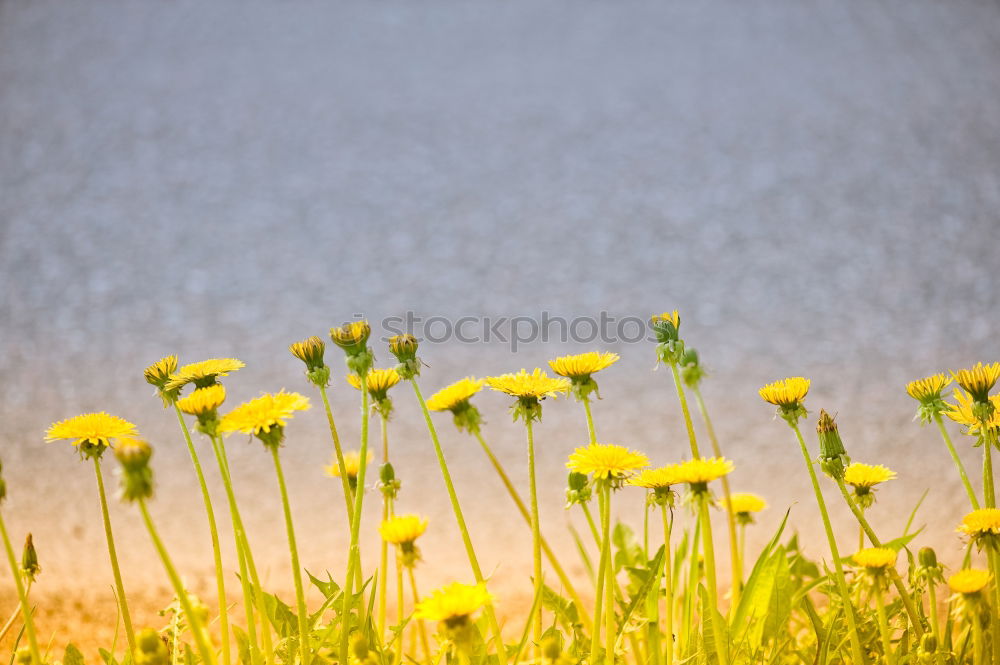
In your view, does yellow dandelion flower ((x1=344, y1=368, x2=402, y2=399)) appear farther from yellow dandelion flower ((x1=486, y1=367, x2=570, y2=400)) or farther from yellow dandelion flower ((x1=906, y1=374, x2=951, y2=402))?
yellow dandelion flower ((x1=906, y1=374, x2=951, y2=402))

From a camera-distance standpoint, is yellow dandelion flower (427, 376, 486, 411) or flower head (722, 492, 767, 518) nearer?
yellow dandelion flower (427, 376, 486, 411)

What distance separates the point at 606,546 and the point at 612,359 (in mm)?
102

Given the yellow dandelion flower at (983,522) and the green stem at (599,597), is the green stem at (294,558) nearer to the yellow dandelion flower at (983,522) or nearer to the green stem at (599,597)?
the green stem at (599,597)

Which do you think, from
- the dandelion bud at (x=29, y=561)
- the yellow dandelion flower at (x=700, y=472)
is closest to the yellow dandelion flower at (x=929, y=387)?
the yellow dandelion flower at (x=700, y=472)

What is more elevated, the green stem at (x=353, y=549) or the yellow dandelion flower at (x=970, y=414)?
the yellow dandelion flower at (x=970, y=414)

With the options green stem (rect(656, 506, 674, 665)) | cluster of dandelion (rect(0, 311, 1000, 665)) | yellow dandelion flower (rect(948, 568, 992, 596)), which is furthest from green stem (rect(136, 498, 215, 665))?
yellow dandelion flower (rect(948, 568, 992, 596))

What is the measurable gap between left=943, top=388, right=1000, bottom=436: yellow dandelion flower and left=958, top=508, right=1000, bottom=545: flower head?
0.05 meters

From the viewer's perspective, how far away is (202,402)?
1.15ft

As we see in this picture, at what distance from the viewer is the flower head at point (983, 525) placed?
0.37 m

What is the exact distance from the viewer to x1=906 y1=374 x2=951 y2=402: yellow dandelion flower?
42cm

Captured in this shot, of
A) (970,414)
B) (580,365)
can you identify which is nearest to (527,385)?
(580,365)

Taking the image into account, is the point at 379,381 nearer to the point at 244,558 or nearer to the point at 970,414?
the point at 244,558

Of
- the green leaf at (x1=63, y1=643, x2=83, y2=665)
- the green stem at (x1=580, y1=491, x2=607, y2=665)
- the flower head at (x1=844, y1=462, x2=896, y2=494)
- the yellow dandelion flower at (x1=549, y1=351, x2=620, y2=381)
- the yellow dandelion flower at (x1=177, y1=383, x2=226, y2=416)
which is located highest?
the yellow dandelion flower at (x1=549, y1=351, x2=620, y2=381)

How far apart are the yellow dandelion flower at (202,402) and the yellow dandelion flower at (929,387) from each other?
36 centimetres
